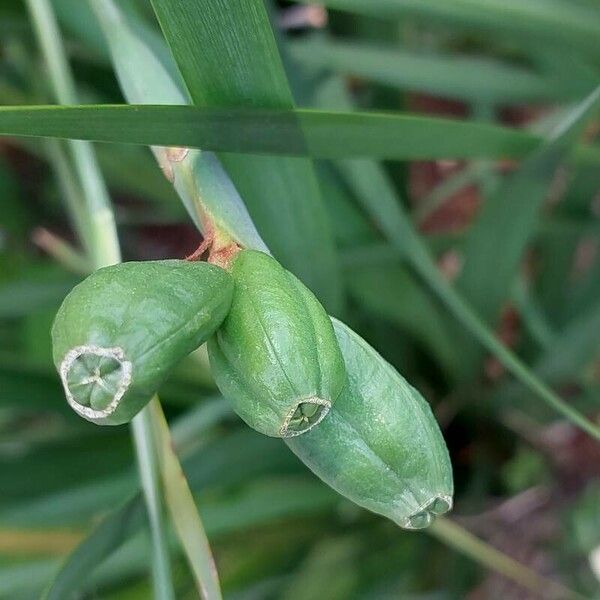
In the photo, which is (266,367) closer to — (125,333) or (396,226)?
(125,333)

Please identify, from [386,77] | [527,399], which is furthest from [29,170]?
[527,399]

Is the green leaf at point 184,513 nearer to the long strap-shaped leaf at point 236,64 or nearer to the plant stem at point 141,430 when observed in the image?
the plant stem at point 141,430

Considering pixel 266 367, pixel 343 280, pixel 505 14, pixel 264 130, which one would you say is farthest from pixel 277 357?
pixel 343 280

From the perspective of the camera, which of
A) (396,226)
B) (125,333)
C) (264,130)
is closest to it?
(125,333)

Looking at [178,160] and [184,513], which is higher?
[178,160]

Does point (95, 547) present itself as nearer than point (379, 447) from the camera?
No

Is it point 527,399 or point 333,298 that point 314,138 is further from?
point 527,399

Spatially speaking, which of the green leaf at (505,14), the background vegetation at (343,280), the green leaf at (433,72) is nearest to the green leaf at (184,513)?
the background vegetation at (343,280)
